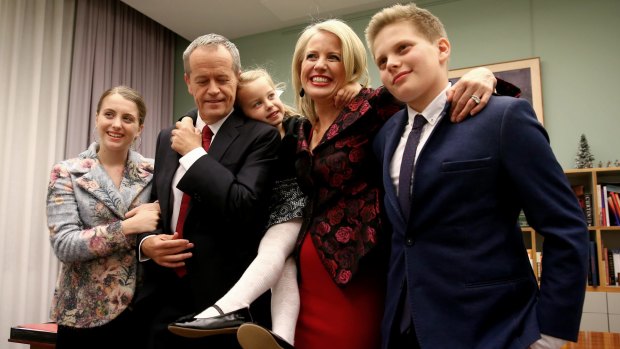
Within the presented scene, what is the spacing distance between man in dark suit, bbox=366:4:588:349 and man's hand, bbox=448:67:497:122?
12 millimetres

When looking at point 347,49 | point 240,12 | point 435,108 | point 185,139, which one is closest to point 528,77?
point 240,12

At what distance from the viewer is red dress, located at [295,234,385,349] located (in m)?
1.32

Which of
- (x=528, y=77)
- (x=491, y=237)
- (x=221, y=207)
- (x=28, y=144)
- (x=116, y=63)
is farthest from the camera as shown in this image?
(x=116, y=63)

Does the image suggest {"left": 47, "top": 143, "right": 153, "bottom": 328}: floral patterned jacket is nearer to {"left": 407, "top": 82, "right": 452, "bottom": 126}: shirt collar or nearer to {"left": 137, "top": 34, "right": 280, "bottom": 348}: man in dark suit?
{"left": 137, "top": 34, "right": 280, "bottom": 348}: man in dark suit

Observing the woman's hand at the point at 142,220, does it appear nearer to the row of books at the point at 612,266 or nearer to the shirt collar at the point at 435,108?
the shirt collar at the point at 435,108

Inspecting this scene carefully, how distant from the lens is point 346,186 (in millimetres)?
1396

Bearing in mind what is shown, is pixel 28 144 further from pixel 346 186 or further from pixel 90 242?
A: pixel 346 186

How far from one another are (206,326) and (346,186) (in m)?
0.56

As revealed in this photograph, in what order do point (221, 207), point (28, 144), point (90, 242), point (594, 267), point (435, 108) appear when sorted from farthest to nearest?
1. point (28, 144)
2. point (594, 267)
3. point (90, 242)
4. point (221, 207)
5. point (435, 108)

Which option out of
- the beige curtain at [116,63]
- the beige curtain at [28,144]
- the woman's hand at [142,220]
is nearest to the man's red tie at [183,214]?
the woman's hand at [142,220]

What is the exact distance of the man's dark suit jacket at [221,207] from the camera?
1.37 metres

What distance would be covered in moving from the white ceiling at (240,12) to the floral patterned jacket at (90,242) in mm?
3205

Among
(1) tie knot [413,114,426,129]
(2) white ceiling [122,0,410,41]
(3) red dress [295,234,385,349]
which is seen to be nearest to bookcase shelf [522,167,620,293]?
(2) white ceiling [122,0,410,41]

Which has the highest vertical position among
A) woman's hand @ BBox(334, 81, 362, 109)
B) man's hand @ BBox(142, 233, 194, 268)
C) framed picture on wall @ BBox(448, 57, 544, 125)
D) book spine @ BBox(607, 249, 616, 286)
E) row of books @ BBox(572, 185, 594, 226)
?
framed picture on wall @ BBox(448, 57, 544, 125)
